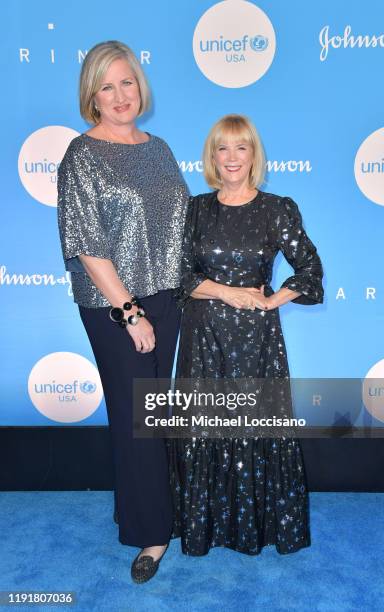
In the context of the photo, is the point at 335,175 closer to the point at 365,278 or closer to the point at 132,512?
the point at 365,278

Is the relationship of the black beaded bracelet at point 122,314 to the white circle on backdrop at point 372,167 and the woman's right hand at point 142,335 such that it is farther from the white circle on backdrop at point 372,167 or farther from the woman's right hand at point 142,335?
the white circle on backdrop at point 372,167

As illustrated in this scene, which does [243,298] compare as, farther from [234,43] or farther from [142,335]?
[234,43]

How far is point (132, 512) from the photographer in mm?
2109

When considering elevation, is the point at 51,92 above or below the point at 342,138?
above

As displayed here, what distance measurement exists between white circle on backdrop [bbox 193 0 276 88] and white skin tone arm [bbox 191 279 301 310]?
3.44 ft

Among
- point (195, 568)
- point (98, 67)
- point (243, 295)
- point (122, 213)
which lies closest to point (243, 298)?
point (243, 295)

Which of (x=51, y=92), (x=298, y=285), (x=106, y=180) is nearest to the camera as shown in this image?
(x=106, y=180)

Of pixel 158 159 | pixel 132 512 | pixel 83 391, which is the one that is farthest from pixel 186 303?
pixel 83 391

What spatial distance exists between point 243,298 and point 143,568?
107 centimetres

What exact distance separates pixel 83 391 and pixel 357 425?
1388 millimetres

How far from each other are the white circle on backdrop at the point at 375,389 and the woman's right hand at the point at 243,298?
106 centimetres

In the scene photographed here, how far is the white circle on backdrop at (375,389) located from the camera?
2.80 meters

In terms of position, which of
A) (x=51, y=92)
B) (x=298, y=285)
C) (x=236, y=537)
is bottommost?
(x=236, y=537)

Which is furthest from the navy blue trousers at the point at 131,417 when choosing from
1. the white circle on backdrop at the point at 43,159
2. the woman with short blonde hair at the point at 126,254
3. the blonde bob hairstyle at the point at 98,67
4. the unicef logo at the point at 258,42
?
the unicef logo at the point at 258,42
